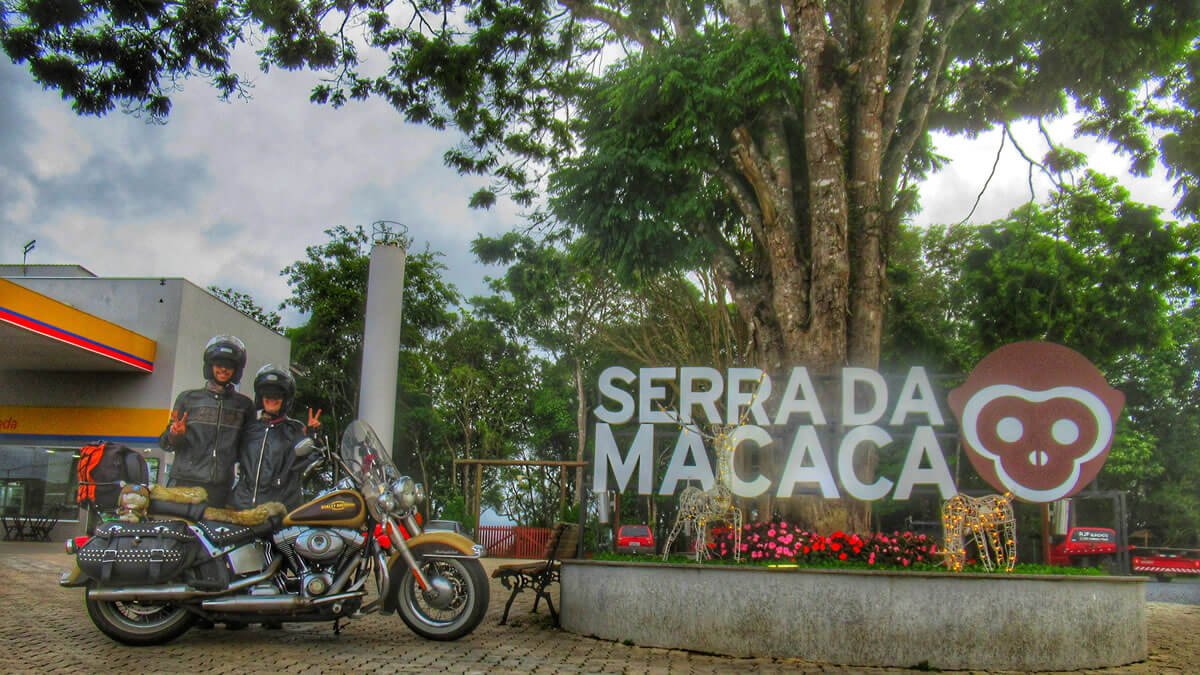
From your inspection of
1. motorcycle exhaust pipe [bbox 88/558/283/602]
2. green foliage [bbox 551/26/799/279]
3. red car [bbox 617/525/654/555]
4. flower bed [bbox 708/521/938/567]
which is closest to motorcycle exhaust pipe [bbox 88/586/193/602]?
motorcycle exhaust pipe [bbox 88/558/283/602]

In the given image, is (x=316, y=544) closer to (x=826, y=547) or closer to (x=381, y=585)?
(x=381, y=585)

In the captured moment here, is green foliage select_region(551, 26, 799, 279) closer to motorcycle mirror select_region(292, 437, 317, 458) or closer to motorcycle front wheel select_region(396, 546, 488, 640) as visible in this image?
motorcycle mirror select_region(292, 437, 317, 458)

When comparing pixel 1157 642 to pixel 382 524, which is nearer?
pixel 382 524

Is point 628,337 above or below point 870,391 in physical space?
above

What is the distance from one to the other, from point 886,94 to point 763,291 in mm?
2765

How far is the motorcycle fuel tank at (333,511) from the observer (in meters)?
6.88

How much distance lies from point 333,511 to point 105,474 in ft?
5.40

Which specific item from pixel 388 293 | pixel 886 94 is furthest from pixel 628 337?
pixel 886 94

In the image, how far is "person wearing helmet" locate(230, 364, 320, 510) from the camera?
7.44 meters

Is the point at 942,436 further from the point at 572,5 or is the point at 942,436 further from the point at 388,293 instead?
the point at 388,293

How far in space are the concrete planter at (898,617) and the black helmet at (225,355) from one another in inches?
144

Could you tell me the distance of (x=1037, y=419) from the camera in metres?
8.42

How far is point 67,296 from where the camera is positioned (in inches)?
852

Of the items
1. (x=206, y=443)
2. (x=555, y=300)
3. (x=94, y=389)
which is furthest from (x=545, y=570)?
(x=555, y=300)
